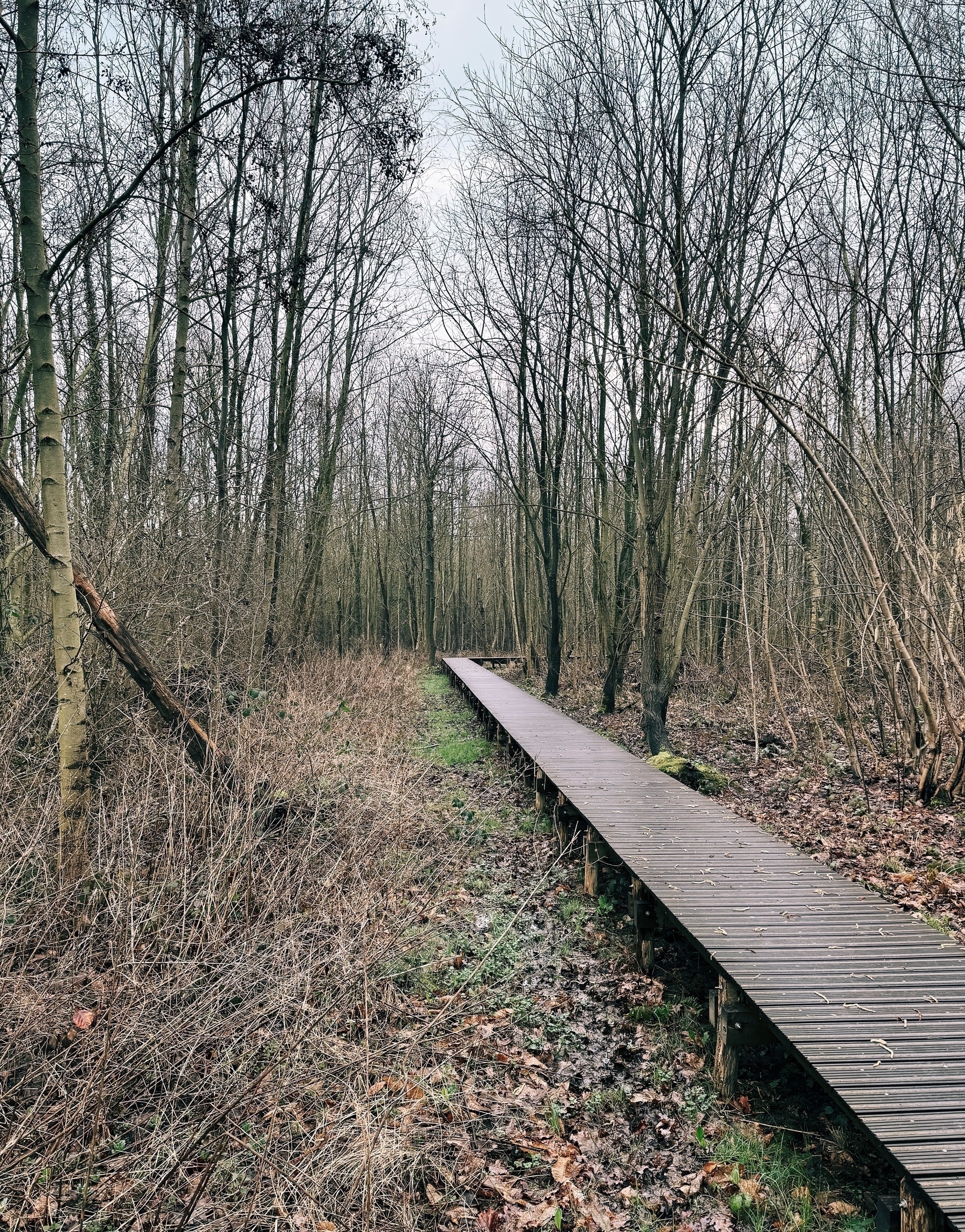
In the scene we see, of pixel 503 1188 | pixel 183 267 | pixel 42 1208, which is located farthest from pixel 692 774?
pixel 183 267

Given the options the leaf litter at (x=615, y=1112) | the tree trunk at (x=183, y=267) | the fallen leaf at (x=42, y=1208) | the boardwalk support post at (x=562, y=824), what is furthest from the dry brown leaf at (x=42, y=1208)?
the tree trunk at (x=183, y=267)

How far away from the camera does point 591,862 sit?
5793 mm

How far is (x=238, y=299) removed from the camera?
436 inches

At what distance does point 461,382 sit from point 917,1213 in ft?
55.6

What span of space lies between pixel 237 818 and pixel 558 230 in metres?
9.68

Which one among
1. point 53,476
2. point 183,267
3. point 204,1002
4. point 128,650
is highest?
point 183,267

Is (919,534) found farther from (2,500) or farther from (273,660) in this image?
(273,660)

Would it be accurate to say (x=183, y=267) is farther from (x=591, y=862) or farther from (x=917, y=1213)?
(x=917, y=1213)

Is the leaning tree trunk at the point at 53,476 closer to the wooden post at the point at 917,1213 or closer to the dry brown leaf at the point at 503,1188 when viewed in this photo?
the dry brown leaf at the point at 503,1188

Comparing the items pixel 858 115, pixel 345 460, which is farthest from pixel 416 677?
pixel 858 115

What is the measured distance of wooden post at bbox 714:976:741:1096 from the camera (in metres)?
3.30

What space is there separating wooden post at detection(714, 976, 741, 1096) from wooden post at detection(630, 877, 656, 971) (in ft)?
3.95

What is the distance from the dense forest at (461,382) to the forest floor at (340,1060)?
12cm

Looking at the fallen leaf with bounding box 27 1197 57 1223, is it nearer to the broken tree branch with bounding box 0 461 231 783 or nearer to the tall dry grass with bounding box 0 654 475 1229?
the tall dry grass with bounding box 0 654 475 1229
